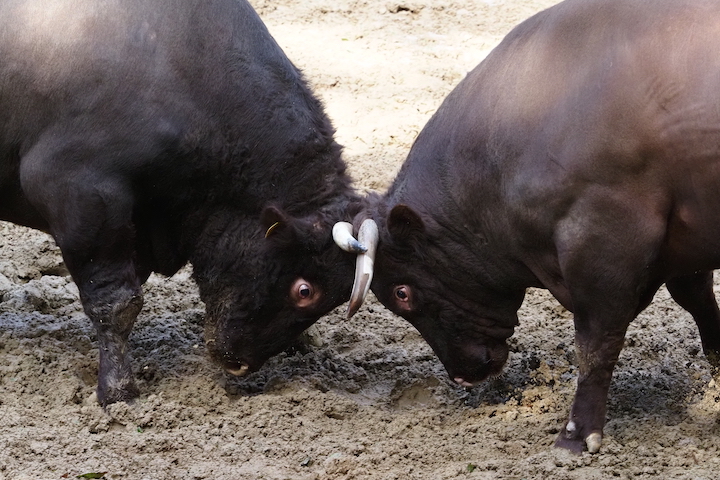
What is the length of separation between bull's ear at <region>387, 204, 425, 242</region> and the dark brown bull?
0.01 metres

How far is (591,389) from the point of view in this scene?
5652mm

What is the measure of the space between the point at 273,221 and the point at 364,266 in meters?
0.61

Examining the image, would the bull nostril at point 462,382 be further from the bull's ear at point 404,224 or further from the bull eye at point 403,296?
the bull's ear at point 404,224

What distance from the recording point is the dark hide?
6.08m

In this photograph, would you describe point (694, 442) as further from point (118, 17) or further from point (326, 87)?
point (326, 87)

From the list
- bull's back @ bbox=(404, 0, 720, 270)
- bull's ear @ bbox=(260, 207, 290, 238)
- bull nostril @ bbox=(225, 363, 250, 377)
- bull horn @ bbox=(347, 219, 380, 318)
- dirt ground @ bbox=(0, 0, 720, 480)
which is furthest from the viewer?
bull nostril @ bbox=(225, 363, 250, 377)

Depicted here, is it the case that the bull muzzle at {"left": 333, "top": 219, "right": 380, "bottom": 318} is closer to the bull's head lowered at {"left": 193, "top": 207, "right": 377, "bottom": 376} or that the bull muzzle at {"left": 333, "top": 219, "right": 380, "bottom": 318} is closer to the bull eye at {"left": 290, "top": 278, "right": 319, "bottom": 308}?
the bull's head lowered at {"left": 193, "top": 207, "right": 377, "bottom": 376}

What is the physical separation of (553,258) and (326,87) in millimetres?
4490

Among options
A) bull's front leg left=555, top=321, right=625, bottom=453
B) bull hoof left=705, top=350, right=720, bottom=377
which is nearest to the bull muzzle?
→ bull's front leg left=555, top=321, right=625, bottom=453

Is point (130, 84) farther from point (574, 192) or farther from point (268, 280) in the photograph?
point (574, 192)

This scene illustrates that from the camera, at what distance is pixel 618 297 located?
543 centimetres

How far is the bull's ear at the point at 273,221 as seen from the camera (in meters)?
6.24

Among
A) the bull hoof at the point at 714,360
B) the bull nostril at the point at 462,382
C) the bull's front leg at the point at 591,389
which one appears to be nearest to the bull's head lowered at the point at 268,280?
the bull nostril at the point at 462,382

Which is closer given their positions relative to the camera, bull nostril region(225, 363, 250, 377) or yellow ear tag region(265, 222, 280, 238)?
yellow ear tag region(265, 222, 280, 238)
